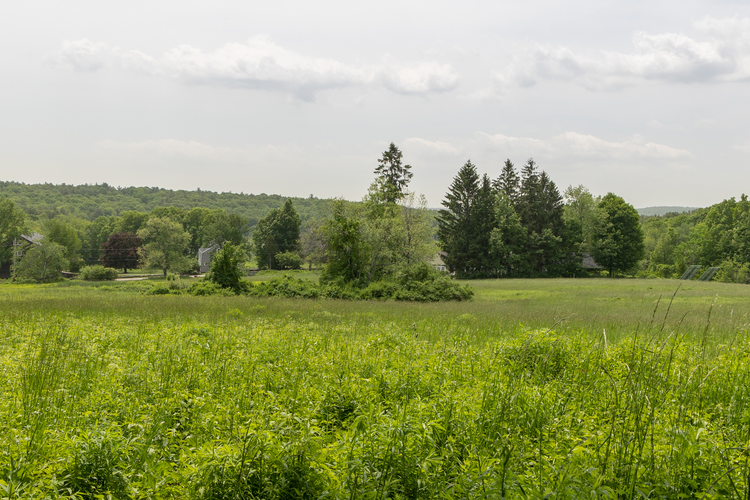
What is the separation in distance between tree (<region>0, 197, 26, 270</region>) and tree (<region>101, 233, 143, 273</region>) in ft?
43.0

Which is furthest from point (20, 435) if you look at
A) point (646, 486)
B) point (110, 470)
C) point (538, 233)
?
point (538, 233)

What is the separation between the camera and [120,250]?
75.8 m

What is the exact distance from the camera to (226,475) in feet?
11.0

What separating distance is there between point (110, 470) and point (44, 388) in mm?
3410

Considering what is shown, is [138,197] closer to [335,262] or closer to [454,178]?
[454,178]

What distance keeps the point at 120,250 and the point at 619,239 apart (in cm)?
8258

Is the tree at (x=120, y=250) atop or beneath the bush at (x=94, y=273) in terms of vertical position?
atop

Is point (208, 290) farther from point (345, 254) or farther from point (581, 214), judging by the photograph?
point (581, 214)

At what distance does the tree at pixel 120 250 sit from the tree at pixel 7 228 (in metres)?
13.1

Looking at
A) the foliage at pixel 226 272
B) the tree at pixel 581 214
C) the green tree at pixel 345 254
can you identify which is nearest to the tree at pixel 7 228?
the foliage at pixel 226 272

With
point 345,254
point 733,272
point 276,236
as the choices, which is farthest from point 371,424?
Result: point 276,236

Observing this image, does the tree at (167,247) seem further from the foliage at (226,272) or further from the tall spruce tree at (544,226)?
the tall spruce tree at (544,226)

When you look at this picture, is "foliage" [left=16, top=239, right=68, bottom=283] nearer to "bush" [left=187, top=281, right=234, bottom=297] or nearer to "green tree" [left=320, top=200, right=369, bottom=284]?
"bush" [left=187, top=281, right=234, bottom=297]

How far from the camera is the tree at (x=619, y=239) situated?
64.5m
